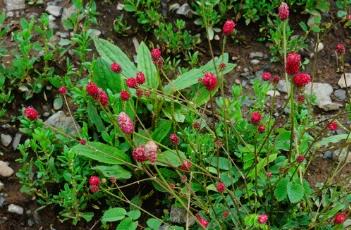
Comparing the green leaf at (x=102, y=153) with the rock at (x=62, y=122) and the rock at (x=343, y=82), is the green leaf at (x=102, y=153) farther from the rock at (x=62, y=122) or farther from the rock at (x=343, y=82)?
the rock at (x=343, y=82)

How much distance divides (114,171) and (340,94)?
4.95 feet

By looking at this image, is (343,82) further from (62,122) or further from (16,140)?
(16,140)

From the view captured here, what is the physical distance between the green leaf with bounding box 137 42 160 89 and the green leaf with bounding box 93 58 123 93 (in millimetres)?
162

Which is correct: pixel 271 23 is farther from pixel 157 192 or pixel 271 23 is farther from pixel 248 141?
pixel 157 192

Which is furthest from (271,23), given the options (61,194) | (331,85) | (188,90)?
(61,194)

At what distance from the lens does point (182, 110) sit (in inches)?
133

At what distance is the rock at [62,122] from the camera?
3416mm

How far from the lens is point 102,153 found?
3094 millimetres

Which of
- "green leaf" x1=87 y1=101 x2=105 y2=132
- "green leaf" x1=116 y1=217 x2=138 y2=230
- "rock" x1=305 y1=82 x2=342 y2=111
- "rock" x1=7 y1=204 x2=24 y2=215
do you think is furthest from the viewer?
"rock" x1=305 y1=82 x2=342 y2=111

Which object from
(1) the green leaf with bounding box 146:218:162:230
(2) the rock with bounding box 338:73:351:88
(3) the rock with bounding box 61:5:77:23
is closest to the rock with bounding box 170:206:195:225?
(1) the green leaf with bounding box 146:218:162:230

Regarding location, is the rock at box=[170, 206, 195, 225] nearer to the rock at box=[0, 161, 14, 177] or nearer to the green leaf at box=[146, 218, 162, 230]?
the green leaf at box=[146, 218, 162, 230]

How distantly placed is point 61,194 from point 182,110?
0.77 meters

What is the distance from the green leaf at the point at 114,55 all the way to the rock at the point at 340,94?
1.22m

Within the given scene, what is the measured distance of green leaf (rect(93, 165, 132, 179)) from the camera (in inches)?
121
